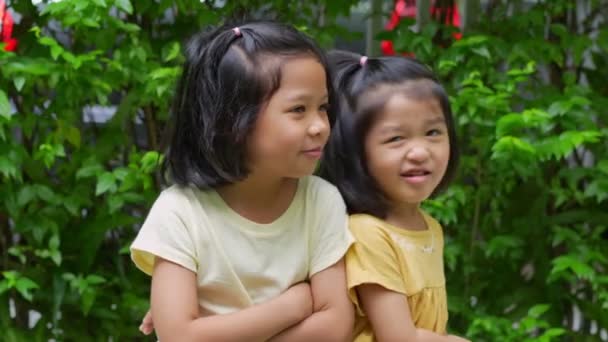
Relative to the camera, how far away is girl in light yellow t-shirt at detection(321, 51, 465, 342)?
181 centimetres

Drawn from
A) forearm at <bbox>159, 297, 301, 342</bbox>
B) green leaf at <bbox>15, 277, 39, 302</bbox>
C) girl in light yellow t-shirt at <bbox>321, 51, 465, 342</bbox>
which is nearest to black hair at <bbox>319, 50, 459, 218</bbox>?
girl in light yellow t-shirt at <bbox>321, 51, 465, 342</bbox>

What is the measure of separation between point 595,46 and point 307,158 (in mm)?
2305

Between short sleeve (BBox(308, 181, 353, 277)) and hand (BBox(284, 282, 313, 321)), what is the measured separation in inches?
1.3

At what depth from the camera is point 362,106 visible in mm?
1865

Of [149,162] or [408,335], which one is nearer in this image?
[408,335]

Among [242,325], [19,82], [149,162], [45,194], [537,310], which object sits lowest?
[537,310]

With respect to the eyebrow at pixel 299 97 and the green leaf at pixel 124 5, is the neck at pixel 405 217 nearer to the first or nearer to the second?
the eyebrow at pixel 299 97

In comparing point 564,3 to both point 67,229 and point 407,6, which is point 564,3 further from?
point 67,229

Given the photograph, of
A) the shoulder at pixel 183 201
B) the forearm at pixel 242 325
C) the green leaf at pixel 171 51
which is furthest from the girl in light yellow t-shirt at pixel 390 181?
the green leaf at pixel 171 51

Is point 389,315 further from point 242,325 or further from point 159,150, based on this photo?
point 159,150

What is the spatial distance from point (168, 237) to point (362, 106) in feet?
1.51

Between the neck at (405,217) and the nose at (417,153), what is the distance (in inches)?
5.0

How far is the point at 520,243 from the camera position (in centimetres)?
324

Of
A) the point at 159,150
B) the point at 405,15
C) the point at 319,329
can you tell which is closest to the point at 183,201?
the point at 319,329
